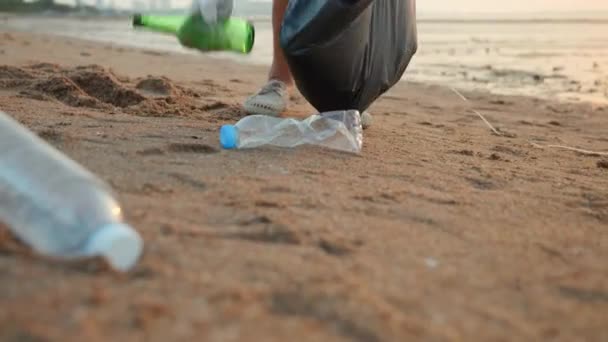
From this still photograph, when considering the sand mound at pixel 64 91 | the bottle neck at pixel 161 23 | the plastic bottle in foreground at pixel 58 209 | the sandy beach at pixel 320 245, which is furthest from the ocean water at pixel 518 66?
the plastic bottle in foreground at pixel 58 209

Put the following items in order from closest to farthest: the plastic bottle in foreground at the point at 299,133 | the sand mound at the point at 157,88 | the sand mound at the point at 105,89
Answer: the plastic bottle in foreground at the point at 299,133
the sand mound at the point at 105,89
the sand mound at the point at 157,88

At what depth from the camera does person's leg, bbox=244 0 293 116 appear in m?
2.80

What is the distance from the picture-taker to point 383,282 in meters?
1.07

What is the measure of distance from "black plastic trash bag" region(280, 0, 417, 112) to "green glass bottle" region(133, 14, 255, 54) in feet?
1.99

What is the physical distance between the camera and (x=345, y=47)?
210 centimetres

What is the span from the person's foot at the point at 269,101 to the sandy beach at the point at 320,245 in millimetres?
317

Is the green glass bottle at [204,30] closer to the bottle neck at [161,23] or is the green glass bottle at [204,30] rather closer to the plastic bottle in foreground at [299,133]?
the bottle neck at [161,23]

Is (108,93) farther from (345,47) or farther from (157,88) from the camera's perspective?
(345,47)

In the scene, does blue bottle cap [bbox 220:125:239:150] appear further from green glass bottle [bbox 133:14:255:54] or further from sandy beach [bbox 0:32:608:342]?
green glass bottle [bbox 133:14:255:54]

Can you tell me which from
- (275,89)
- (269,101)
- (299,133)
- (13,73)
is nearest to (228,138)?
(299,133)

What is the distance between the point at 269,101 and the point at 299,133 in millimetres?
660

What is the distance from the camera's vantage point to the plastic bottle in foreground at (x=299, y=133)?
7.02 feet

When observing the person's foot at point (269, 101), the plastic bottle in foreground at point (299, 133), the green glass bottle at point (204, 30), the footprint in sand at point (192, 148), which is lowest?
the person's foot at point (269, 101)

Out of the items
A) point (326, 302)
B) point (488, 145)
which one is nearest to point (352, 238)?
point (326, 302)
